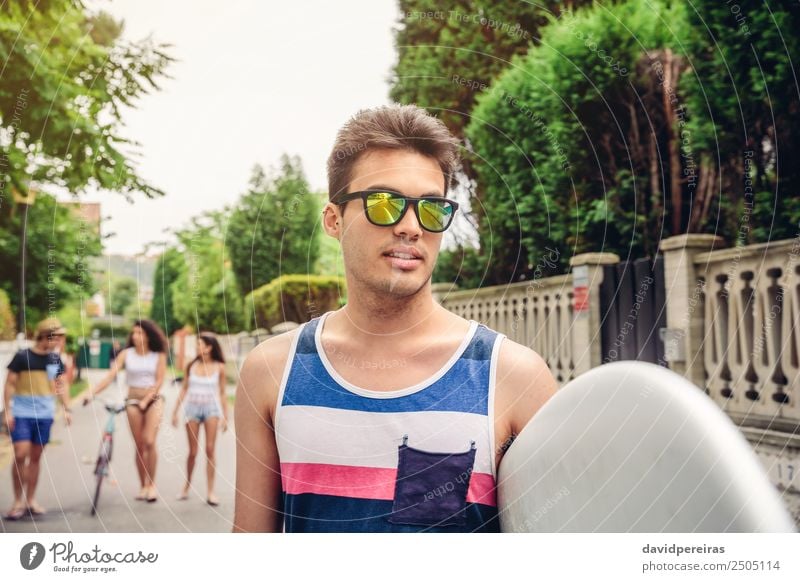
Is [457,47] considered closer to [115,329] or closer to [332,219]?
[332,219]

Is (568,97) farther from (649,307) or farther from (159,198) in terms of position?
(159,198)

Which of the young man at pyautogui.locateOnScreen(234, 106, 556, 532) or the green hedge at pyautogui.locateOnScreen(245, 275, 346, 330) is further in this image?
the green hedge at pyautogui.locateOnScreen(245, 275, 346, 330)

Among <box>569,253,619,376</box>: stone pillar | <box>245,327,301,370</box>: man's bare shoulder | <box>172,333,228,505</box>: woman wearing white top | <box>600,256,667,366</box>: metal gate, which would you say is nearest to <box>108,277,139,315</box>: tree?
<box>172,333,228,505</box>: woman wearing white top

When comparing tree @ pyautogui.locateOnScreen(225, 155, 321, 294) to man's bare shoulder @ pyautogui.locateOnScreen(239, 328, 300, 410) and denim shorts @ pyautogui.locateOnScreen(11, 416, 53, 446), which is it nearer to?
man's bare shoulder @ pyautogui.locateOnScreen(239, 328, 300, 410)

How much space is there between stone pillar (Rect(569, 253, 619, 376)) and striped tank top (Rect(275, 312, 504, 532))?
89 cm

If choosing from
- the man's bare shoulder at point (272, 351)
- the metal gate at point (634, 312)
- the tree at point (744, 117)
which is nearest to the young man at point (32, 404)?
the man's bare shoulder at point (272, 351)

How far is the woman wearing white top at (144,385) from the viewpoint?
4.37 ft

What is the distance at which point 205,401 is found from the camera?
1.44 m

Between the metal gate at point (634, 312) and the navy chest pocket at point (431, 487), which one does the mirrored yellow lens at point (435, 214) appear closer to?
the navy chest pocket at point (431, 487)

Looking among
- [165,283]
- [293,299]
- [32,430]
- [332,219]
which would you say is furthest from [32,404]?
[332,219]

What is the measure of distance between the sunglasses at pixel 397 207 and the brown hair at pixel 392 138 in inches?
1.5

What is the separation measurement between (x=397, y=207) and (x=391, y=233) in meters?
0.04

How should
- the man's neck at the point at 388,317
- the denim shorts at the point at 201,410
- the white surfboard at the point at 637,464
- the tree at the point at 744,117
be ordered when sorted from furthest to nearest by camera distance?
the tree at the point at 744,117
the denim shorts at the point at 201,410
the man's neck at the point at 388,317
the white surfboard at the point at 637,464

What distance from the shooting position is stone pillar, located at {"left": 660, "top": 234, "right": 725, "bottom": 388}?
180 cm
